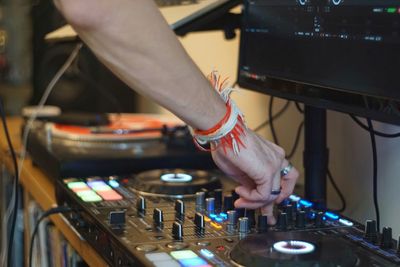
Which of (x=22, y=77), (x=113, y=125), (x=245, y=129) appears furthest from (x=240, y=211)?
(x=22, y=77)

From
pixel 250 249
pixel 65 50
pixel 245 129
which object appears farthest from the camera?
pixel 65 50

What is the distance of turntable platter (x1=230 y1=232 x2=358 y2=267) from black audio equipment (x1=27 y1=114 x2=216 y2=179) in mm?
543

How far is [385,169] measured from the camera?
127 cm

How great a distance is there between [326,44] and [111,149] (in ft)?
1.95

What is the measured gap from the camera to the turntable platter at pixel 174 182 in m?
1.25

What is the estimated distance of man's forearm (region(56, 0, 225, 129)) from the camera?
927 millimetres

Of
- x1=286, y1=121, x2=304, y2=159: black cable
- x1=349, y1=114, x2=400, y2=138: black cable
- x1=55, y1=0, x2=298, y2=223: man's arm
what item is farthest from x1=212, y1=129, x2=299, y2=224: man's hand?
x1=286, y1=121, x2=304, y2=159: black cable

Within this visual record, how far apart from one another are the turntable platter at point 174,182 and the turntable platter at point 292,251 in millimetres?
321

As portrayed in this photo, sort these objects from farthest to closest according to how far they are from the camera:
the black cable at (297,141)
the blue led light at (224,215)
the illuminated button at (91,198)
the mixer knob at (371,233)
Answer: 1. the black cable at (297,141)
2. the illuminated button at (91,198)
3. the blue led light at (224,215)
4. the mixer knob at (371,233)

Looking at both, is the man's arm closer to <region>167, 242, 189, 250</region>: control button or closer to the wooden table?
<region>167, 242, 189, 250</region>: control button

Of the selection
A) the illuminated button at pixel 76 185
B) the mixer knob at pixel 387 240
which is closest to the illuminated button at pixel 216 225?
the mixer knob at pixel 387 240

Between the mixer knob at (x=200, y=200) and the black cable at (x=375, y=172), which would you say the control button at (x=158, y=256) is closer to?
the mixer knob at (x=200, y=200)

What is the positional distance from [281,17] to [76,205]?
46cm

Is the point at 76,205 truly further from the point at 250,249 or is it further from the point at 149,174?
the point at 250,249
